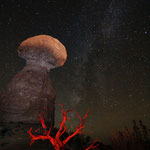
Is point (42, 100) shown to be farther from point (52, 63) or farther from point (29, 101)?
point (52, 63)

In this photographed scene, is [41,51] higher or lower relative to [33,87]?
higher

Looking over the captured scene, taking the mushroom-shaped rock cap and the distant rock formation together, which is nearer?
the distant rock formation

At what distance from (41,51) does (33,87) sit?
3093mm

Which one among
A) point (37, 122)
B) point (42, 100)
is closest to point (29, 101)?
point (42, 100)

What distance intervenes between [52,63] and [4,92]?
448 centimetres

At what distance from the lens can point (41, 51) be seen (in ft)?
34.6

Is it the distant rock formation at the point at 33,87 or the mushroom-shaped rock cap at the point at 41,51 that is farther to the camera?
the mushroom-shaped rock cap at the point at 41,51

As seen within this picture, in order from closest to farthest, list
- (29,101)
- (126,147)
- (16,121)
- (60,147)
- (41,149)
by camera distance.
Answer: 1. (60,147)
2. (41,149)
3. (126,147)
4. (16,121)
5. (29,101)

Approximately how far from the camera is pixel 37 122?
27.9 ft

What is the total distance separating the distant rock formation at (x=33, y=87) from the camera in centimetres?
870

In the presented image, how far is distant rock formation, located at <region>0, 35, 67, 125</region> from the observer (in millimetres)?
8703

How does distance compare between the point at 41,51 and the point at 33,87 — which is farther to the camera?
the point at 41,51

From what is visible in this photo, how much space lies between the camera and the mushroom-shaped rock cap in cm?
1052

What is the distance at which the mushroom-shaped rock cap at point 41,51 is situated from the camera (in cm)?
1052
